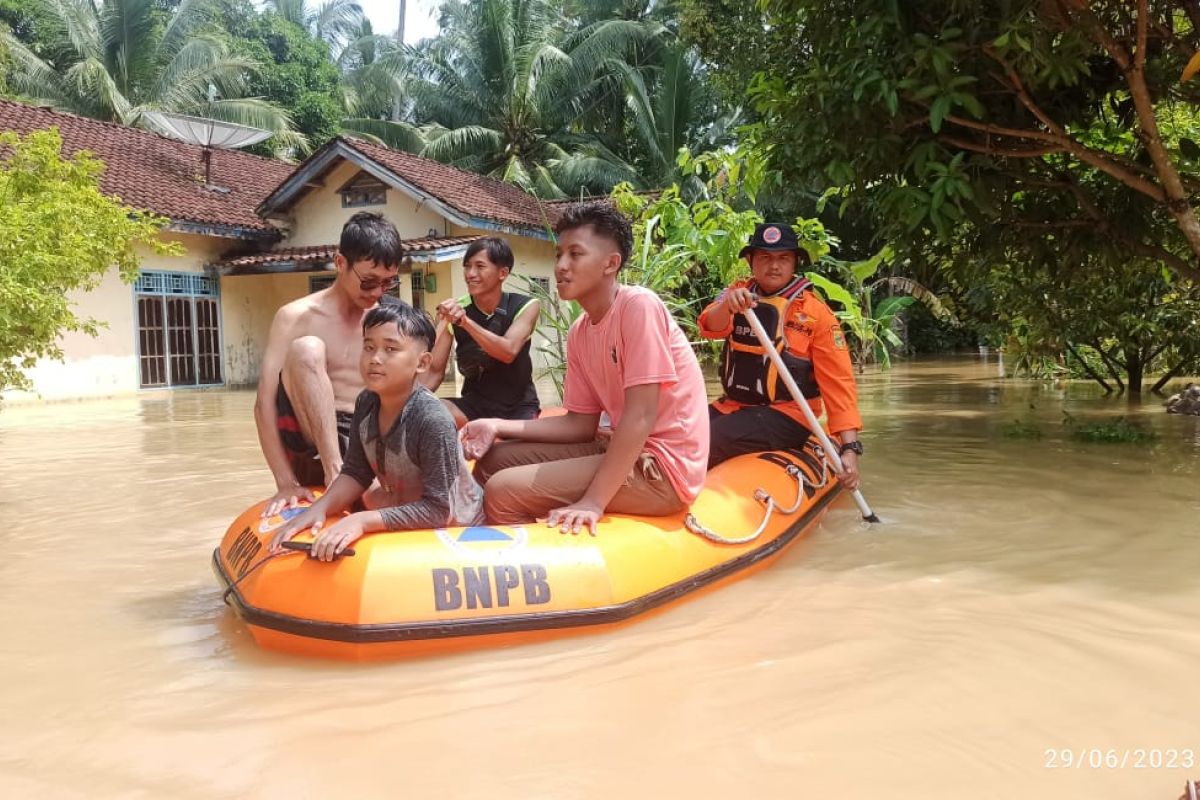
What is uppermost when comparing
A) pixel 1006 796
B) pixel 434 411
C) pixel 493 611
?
pixel 434 411

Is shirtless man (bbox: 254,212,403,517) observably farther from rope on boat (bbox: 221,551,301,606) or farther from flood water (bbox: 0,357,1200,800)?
flood water (bbox: 0,357,1200,800)

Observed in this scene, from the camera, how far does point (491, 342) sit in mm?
4441

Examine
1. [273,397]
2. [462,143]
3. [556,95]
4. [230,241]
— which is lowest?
[273,397]

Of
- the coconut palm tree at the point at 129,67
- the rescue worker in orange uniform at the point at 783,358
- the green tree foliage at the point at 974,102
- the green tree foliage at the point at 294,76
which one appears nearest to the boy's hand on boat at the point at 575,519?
the rescue worker in orange uniform at the point at 783,358

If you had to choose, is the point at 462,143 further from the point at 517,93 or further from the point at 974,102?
the point at 974,102

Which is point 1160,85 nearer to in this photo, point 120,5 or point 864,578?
point 864,578

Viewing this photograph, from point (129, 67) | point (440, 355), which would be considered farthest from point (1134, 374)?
point (129, 67)

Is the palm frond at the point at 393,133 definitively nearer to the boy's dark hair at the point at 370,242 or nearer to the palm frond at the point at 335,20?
the palm frond at the point at 335,20

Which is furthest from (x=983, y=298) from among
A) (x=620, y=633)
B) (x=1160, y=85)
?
(x=620, y=633)

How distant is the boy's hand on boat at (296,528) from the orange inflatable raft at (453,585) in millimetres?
35

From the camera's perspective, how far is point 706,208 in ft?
26.4

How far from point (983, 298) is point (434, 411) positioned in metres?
7.85
